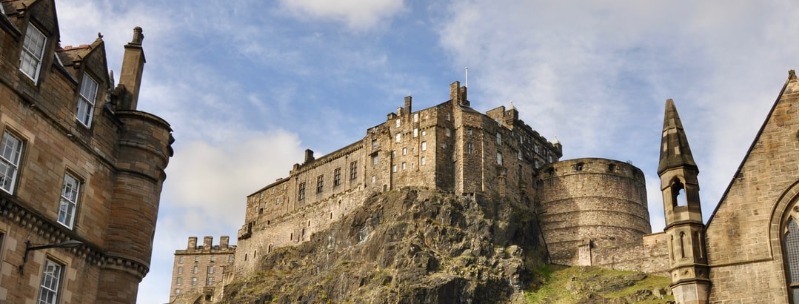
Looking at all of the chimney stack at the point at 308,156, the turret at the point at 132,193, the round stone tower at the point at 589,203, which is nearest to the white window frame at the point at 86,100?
the turret at the point at 132,193

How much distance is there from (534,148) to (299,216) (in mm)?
24159

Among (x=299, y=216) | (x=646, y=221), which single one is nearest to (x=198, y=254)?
(x=299, y=216)

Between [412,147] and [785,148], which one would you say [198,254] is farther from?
[785,148]

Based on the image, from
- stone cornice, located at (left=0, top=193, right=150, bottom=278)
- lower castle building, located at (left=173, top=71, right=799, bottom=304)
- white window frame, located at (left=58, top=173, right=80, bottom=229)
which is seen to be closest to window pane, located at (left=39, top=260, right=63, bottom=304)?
stone cornice, located at (left=0, top=193, right=150, bottom=278)

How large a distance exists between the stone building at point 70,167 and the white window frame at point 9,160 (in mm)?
29

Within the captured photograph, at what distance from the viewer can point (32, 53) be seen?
22.3m

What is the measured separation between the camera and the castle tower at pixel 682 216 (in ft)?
68.8

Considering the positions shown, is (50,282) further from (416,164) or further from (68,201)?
(416,164)

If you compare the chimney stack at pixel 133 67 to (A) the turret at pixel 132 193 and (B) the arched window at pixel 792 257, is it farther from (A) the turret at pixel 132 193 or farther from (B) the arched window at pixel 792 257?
(B) the arched window at pixel 792 257

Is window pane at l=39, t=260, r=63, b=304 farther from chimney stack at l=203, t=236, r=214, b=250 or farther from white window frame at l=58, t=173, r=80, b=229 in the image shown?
chimney stack at l=203, t=236, r=214, b=250

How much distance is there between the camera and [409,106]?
80562mm

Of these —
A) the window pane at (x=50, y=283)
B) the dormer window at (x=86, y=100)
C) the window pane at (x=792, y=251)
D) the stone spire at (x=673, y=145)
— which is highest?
the dormer window at (x=86, y=100)

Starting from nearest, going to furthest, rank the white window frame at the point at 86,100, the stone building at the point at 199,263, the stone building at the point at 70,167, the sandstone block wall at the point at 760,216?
the sandstone block wall at the point at 760,216
the stone building at the point at 70,167
the white window frame at the point at 86,100
the stone building at the point at 199,263

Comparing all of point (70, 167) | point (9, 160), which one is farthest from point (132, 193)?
point (9, 160)
